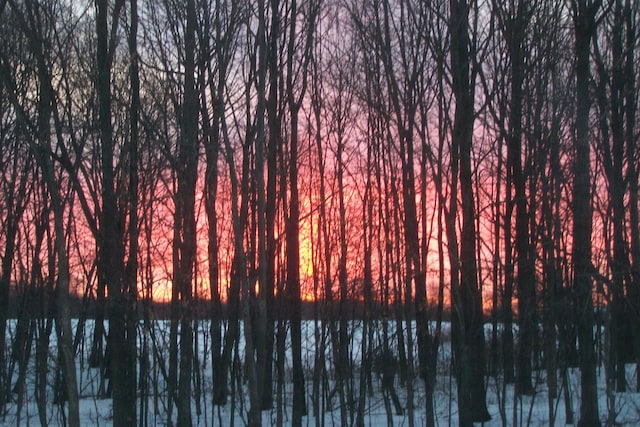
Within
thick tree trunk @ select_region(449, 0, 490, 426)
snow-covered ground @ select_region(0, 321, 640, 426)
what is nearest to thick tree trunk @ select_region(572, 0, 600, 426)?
snow-covered ground @ select_region(0, 321, 640, 426)

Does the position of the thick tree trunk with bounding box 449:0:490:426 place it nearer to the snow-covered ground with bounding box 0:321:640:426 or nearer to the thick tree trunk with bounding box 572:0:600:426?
the snow-covered ground with bounding box 0:321:640:426

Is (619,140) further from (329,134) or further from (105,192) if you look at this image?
(105,192)

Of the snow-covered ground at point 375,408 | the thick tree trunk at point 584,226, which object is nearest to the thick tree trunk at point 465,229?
the snow-covered ground at point 375,408

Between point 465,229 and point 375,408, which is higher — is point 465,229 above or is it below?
above

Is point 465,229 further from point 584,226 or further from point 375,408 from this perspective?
point 375,408

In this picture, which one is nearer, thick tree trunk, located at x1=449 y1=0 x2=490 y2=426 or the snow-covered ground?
thick tree trunk, located at x1=449 y1=0 x2=490 y2=426

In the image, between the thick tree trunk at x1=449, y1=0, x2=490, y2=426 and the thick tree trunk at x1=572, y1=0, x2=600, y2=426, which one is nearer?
the thick tree trunk at x1=572, y1=0, x2=600, y2=426

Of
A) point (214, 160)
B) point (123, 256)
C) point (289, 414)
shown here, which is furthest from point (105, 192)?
point (289, 414)

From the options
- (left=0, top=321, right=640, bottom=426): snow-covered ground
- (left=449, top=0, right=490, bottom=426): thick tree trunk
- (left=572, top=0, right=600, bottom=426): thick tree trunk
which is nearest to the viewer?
(left=572, top=0, right=600, bottom=426): thick tree trunk

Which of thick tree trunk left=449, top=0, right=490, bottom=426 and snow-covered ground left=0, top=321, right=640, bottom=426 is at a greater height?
thick tree trunk left=449, top=0, right=490, bottom=426

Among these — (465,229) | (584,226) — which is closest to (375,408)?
(465,229)

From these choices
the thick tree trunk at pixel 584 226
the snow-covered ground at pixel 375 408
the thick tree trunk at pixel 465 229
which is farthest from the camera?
the snow-covered ground at pixel 375 408

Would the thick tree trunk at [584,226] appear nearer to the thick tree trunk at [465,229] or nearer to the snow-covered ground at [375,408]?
the snow-covered ground at [375,408]

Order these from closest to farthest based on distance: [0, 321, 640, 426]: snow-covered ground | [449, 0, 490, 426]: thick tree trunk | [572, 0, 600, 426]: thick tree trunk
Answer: [572, 0, 600, 426]: thick tree trunk, [449, 0, 490, 426]: thick tree trunk, [0, 321, 640, 426]: snow-covered ground
